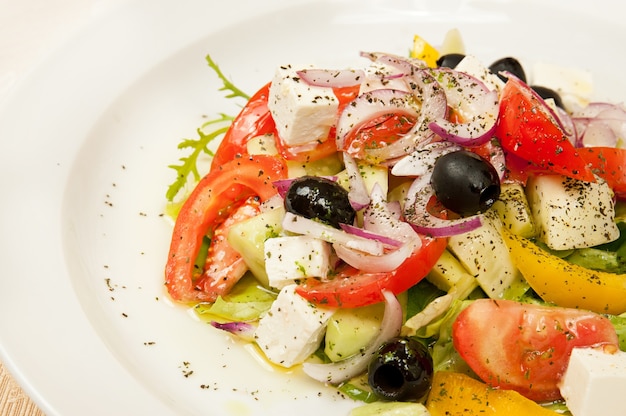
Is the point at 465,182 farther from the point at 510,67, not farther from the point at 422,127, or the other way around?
the point at 510,67

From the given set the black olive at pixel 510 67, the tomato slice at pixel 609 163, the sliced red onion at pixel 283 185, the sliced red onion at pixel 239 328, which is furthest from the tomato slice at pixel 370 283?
the black olive at pixel 510 67

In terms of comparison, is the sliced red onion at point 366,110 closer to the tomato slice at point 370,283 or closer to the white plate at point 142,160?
the tomato slice at point 370,283

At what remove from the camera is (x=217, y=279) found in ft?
11.3

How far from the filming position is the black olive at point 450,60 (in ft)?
13.9

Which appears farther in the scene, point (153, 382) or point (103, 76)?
point (103, 76)

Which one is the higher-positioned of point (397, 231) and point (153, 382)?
point (397, 231)

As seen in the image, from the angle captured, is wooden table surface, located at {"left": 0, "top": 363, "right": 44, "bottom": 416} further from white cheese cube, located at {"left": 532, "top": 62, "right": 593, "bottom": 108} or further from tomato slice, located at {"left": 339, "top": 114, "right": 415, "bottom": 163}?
white cheese cube, located at {"left": 532, "top": 62, "right": 593, "bottom": 108}

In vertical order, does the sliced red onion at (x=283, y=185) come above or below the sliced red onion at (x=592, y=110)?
above

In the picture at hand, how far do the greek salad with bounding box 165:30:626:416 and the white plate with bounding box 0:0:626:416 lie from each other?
20 centimetres

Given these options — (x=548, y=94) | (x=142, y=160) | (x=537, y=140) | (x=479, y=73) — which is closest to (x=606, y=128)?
(x=548, y=94)

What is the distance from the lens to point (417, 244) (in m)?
3.03

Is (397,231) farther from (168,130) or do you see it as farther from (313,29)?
(313,29)

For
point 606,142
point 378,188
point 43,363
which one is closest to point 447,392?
point 378,188

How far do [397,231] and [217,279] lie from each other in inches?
35.0
